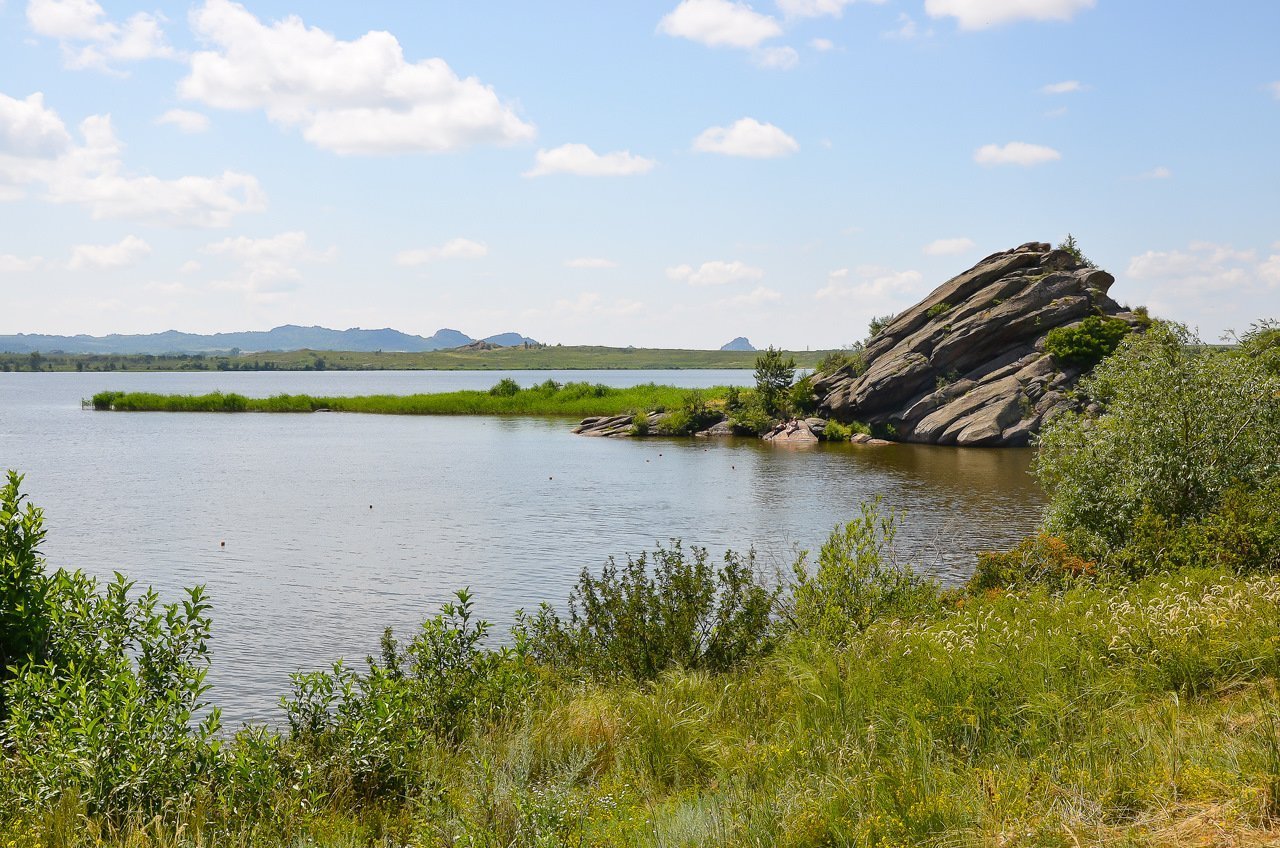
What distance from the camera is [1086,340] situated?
207 feet

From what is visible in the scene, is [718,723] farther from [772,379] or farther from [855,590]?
[772,379]

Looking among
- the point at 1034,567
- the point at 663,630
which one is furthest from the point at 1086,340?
the point at 663,630

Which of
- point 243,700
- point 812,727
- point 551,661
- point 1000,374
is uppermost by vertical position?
point 1000,374

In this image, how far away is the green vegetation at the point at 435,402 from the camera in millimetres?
103000

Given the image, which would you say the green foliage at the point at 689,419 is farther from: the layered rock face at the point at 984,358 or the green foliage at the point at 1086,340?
the green foliage at the point at 1086,340

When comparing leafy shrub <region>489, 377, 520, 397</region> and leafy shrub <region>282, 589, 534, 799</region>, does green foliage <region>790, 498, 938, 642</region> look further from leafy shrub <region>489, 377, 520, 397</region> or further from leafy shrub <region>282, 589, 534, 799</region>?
leafy shrub <region>489, 377, 520, 397</region>

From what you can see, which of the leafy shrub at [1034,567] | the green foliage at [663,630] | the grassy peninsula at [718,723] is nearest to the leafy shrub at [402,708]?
the grassy peninsula at [718,723]

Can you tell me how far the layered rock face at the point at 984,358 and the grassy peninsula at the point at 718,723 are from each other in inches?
1946

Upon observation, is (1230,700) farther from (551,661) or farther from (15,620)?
(15,620)

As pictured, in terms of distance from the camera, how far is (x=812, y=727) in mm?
9781

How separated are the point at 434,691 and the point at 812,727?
4482 millimetres

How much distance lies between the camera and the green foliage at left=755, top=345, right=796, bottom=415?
253 ft

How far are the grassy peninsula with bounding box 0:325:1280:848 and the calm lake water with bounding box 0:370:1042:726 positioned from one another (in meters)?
4.34

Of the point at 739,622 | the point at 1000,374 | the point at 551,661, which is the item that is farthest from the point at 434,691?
the point at 1000,374
